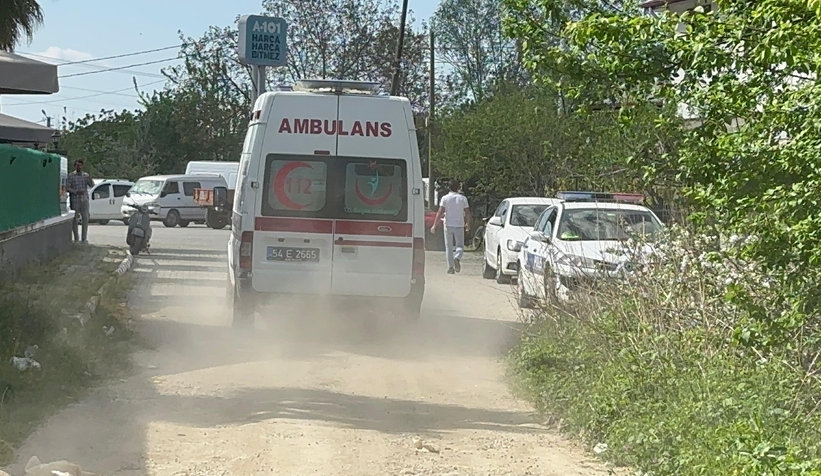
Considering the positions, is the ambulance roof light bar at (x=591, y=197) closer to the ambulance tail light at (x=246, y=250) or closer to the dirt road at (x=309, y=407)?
the dirt road at (x=309, y=407)

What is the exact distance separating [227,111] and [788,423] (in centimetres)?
5346

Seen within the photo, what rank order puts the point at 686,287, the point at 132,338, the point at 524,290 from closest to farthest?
the point at 686,287 → the point at 132,338 → the point at 524,290

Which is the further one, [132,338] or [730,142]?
[132,338]

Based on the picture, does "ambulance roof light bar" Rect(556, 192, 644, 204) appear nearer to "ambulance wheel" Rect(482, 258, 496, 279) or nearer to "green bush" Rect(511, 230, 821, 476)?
"green bush" Rect(511, 230, 821, 476)

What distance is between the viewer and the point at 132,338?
38.8ft

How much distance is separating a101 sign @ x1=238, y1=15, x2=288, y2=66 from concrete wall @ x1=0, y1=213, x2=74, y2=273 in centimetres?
647

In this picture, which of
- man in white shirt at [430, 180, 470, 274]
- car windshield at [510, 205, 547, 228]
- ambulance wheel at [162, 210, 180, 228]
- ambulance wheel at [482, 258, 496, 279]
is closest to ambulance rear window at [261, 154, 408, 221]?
car windshield at [510, 205, 547, 228]

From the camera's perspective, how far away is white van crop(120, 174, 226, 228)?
3872cm

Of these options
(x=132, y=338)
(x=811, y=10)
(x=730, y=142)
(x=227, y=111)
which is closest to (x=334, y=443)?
(x=730, y=142)

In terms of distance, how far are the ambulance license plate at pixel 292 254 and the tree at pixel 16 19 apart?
5659 mm

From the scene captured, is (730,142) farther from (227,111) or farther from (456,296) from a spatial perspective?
(227,111)

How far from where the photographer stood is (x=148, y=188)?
39156 mm

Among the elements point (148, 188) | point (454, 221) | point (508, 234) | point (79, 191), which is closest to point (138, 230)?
point (79, 191)

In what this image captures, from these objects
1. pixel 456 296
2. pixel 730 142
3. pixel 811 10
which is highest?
pixel 811 10
